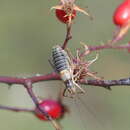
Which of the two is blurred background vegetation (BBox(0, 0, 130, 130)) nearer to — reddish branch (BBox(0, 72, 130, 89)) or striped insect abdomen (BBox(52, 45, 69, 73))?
reddish branch (BBox(0, 72, 130, 89))

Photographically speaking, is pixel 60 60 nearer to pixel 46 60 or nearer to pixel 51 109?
pixel 51 109

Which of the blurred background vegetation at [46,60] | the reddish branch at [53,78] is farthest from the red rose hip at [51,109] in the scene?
the blurred background vegetation at [46,60]

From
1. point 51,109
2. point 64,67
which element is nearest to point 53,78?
point 64,67

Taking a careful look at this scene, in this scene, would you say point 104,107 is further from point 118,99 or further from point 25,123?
point 25,123

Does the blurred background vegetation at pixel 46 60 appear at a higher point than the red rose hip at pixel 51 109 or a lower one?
lower

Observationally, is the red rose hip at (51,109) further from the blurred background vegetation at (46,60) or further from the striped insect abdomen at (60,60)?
the blurred background vegetation at (46,60)

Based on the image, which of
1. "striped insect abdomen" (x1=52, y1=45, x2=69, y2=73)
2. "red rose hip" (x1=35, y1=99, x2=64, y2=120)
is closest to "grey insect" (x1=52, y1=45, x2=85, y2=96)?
"striped insect abdomen" (x1=52, y1=45, x2=69, y2=73)
